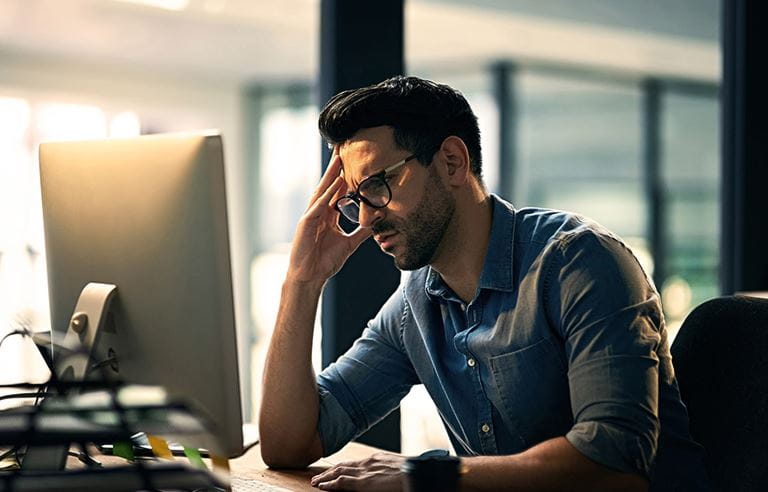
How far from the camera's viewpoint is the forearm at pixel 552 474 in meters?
1.30

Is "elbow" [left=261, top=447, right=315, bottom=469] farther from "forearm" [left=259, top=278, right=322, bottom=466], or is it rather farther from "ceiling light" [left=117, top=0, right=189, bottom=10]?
"ceiling light" [left=117, top=0, right=189, bottom=10]

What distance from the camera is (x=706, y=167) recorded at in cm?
640

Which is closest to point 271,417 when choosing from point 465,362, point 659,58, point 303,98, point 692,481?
point 465,362

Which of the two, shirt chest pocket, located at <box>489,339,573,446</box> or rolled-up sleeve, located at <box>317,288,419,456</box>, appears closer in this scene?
shirt chest pocket, located at <box>489,339,573,446</box>

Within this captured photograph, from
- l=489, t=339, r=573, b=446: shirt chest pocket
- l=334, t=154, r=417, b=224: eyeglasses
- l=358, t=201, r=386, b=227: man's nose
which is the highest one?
l=334, t=154, r=417, b=224: eyeglasses

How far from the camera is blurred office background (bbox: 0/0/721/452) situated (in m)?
5.21

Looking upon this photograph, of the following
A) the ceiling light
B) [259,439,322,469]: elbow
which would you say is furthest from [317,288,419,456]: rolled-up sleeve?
the ceiling light

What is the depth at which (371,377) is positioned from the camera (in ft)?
5.69

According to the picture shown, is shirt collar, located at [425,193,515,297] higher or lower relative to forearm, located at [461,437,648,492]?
higher

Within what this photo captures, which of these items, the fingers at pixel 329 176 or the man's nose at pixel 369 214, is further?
the fingers at pixel 329 176

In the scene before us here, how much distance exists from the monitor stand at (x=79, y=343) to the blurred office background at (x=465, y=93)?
3399 mm

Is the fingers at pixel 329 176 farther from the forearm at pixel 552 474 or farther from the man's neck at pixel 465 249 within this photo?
the forearm at pixel 552 474

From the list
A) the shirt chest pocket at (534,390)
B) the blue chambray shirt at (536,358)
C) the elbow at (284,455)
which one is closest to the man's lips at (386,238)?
the blue chambray shirt at (536,358)

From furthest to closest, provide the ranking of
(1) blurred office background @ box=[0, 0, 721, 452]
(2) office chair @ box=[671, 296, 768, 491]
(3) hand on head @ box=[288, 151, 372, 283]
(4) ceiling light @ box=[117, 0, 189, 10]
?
(1) blurred office background @ box=[0, 0, 721, 452]
(4) ceiling light @ box=[117, 0, 189, 10]
(3) hand on head @ box=[288, 151, 372, 283]
(2) office chair @ box=[671, 296, 768, 491]
